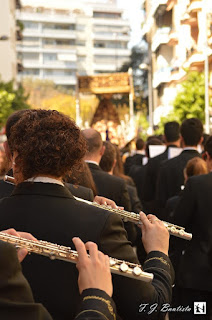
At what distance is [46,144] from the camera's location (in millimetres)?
3492

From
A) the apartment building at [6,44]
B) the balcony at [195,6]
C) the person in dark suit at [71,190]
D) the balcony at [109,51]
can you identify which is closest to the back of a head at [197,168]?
the person in dark suit at [71,190]

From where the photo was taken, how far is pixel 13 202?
142 inches

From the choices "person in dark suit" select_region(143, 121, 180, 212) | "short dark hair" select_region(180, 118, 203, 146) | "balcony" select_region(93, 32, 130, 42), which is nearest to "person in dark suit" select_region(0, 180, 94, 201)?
"short dark hair" select_region(180, 118, 203, 146)

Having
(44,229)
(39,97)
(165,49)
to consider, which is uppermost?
(44,229)

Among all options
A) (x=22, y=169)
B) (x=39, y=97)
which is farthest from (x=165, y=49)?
(x=22, y=169)

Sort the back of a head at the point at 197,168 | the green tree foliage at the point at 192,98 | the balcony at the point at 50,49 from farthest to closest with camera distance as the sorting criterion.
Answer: the balcony at the point at 50,49
the green tree foliage at the point at 192,98
the back of a head at the point at 197,168

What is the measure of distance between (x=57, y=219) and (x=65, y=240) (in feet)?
0.33

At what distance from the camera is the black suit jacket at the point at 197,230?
20.6ft

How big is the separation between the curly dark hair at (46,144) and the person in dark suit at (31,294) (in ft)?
1.68

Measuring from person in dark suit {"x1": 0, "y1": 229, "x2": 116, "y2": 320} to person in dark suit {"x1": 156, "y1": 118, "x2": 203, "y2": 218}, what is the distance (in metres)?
6.32

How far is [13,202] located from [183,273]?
2968 millimetres

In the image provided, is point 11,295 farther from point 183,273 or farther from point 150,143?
point 150,143

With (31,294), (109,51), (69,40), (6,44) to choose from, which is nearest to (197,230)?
(31,294)

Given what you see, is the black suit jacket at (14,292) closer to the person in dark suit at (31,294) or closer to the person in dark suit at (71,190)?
the person in dark suit at (31,294)
